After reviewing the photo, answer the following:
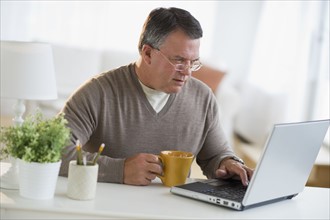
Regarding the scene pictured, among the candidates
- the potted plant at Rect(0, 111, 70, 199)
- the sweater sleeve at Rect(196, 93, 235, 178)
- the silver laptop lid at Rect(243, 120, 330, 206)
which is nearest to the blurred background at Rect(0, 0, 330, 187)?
the sweater sleeve at Rect(196, 93, 235, 178)

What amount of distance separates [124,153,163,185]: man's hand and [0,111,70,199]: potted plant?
13.0 inches

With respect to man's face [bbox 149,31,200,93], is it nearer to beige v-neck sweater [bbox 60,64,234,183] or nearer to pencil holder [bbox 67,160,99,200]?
beige v-neck sweater [bbox 60,64,234,183]

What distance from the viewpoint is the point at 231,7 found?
6.99 m

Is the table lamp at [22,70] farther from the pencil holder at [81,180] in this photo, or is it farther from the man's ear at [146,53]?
the man's ear at [146,53]

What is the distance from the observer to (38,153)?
6.13ft

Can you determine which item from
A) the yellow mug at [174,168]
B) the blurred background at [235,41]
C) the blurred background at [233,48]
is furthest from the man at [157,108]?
the blurred background at [235,41]

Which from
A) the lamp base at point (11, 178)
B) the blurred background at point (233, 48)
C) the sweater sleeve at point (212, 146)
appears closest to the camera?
the lamp base at point (11, 178)

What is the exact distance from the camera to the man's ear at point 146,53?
8.10 ft

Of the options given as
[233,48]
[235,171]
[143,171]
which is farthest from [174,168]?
[233,48]

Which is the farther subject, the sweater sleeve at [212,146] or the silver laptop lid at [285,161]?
the sweater sleeve at [212,146]

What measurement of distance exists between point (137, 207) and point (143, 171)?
0.27m

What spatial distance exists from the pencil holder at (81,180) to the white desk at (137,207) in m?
0.02

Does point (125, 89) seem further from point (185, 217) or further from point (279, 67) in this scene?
point (279, 67)

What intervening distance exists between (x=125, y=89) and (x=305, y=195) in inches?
27.8
